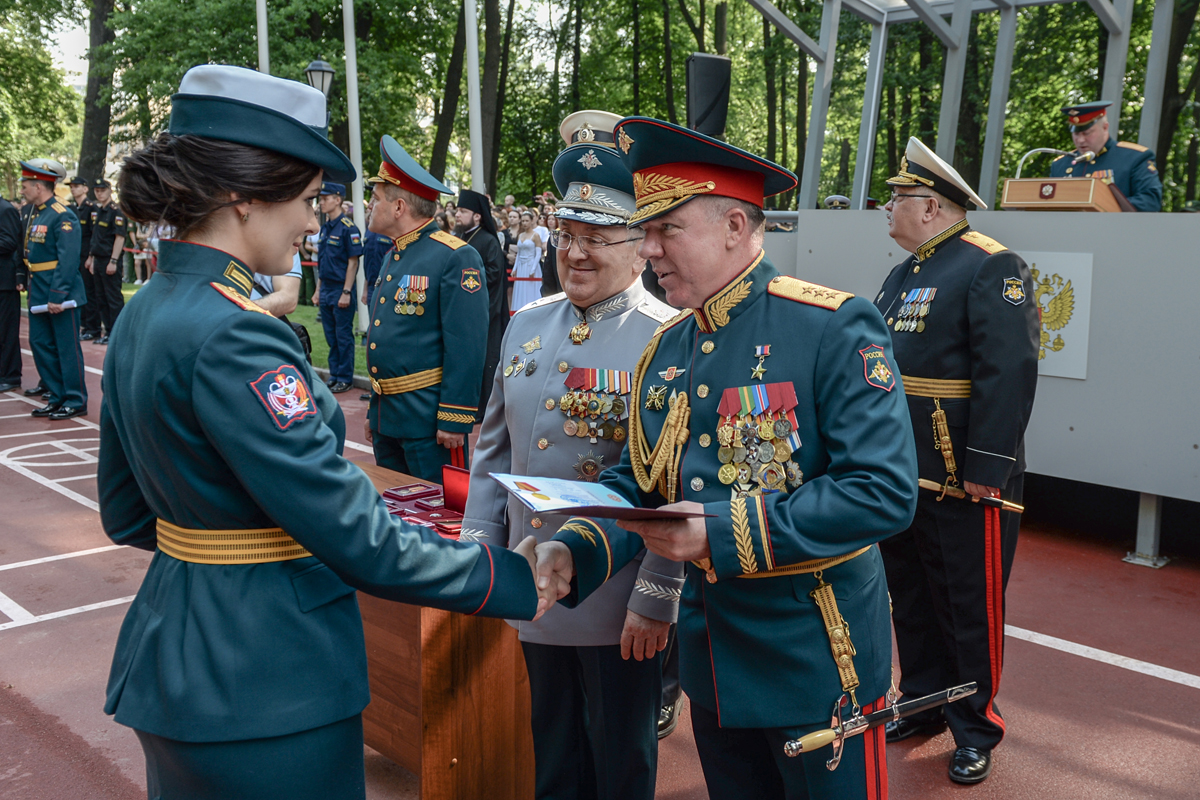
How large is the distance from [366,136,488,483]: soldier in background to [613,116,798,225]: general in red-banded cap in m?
2.69

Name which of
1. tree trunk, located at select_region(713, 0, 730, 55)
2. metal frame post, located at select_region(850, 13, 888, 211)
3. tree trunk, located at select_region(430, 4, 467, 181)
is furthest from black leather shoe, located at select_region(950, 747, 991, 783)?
tree trunk, located at select_region(713, 0, 730, 55)

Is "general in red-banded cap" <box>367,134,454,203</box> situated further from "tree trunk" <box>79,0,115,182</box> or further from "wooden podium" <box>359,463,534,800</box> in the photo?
"tree trunk" <box>79,0,115,182</box>

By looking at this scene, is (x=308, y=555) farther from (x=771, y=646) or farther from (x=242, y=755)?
(x=771, y=646)

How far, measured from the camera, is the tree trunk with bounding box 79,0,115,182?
905 inches

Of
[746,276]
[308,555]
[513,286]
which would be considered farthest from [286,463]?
[513,286]

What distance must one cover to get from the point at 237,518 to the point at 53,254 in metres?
9.38

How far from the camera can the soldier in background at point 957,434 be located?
3436 millimetres

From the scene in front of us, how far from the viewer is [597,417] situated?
261cm

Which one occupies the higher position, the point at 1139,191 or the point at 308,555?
the point at 1139,191

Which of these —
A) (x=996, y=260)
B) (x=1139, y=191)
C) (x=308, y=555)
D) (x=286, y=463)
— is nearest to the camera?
(x=286, y=463)

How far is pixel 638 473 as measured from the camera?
7.45 feet

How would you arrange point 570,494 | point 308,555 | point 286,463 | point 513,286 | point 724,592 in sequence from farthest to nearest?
point 513,286, point 724,592, point 570,494, point 308,555, point 286,463

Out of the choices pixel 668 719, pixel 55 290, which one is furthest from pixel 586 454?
pixel 55 290

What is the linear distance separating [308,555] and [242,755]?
357mm
